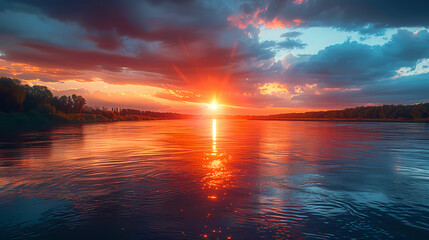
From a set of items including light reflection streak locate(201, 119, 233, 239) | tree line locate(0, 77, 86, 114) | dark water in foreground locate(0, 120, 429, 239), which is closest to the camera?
light reflection streak locate(201, 119, 233, 239)

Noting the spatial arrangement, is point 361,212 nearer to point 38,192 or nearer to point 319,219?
point 319,219

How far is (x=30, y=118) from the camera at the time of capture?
9556cm

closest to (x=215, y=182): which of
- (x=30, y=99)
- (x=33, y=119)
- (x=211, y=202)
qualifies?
(x=211, y=202)

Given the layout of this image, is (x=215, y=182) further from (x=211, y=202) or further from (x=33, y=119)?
(x=33, y=119)

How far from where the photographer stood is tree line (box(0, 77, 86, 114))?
9175cm

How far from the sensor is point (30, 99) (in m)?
111

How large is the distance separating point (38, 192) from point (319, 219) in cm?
1005

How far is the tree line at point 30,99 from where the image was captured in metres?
91.8

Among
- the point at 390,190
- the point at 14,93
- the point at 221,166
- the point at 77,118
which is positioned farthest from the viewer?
the point at 77,118

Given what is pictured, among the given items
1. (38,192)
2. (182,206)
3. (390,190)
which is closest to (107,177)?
(38,192)

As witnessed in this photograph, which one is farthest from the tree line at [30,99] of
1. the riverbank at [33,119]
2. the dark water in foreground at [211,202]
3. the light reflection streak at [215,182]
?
the light reflection streak at [215,182]

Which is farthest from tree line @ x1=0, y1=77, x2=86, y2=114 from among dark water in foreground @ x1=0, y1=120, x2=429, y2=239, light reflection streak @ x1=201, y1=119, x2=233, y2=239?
light reflection streak @ x1=201, y1=119, x2=233, y2=239

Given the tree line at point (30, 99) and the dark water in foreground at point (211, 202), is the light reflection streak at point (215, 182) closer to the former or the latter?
the dark water in foreground at point (211, 202)

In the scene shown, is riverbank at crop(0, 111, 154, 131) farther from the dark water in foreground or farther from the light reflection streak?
the light reflection streak
